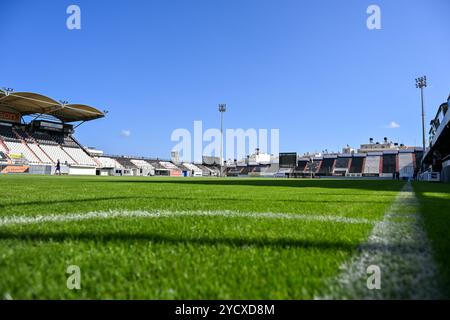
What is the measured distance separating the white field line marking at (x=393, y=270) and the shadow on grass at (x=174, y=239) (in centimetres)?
20

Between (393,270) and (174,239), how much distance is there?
51.4 inches

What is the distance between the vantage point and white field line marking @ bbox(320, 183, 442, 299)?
1260mm

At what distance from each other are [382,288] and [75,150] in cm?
5110

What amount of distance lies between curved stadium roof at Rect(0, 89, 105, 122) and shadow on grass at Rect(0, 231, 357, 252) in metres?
40.8

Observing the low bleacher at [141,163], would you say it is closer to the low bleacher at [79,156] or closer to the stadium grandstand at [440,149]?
the low bleacher at [79,156]

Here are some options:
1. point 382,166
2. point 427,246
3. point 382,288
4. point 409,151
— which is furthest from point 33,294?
point 409,151

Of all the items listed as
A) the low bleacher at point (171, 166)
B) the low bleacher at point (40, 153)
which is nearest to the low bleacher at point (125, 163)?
→ the low bleacher at point (171, 166)

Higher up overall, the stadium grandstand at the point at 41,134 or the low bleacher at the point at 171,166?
the stadium grandstand at the point at 41,134

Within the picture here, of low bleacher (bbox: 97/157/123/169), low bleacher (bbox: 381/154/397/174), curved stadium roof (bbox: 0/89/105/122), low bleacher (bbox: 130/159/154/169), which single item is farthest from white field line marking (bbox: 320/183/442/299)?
low bleacher (bbox: 381/154/397/174)

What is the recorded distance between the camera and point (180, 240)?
2.09 metres

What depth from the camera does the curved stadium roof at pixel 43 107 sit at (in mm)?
37094

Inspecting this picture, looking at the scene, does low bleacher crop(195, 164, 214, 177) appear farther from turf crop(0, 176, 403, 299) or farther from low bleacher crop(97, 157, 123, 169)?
turf crop(0, 176, 403, 299)

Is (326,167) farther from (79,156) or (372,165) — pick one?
(79,156)

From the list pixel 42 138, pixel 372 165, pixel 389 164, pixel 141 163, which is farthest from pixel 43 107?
pixel 389 164
